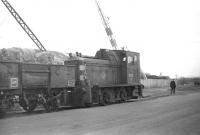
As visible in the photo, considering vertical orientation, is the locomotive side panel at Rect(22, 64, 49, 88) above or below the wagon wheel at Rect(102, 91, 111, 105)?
above

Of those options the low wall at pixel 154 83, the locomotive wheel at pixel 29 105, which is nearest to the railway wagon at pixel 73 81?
the locomotive wheel at pixel 29 105

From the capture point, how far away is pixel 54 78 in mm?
16484

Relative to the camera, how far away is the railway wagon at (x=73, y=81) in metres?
14.1

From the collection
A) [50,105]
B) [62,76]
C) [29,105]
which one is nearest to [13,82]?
[29,105]

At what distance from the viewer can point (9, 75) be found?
13734 millimetres

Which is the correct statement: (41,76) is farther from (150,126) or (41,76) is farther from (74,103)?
(150,126)

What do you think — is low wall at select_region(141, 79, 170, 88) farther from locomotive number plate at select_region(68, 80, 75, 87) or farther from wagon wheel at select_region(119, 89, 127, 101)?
locomotive number plate at select_region(68, 80, 75, 87)

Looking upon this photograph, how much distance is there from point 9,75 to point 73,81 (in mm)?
4939

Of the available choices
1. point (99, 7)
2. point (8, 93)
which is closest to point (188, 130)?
point (8, 93)

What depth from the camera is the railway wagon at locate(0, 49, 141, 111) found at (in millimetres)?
14102

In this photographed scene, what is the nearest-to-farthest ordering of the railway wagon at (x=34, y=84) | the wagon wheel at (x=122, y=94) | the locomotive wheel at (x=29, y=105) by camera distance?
1. the railway wagon at (x=34, y=84)
2. the locomotive wheel at (x=29, y=105)
3. the wagon wheel at (x=122, y=94)

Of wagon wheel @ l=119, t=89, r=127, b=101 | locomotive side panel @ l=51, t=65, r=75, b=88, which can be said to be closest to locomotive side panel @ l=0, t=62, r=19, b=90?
locomotive side panel @ l=51, t=65, r=75, b=88

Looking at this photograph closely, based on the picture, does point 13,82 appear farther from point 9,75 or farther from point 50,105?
point 50,105

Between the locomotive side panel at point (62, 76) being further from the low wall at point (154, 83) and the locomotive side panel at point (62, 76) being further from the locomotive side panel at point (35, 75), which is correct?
the low wall at point (154, 83)
